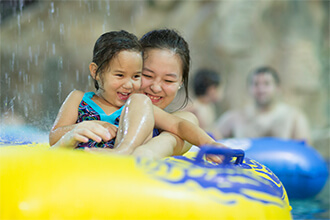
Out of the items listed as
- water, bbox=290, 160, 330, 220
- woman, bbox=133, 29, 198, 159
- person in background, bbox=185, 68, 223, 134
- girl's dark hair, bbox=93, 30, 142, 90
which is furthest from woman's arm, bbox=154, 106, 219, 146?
person in background, bbox=185, 68, 223, 134

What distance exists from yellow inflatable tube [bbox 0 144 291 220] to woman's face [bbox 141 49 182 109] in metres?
0.74

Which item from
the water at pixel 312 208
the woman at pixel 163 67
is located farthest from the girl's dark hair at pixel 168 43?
the water at pixel 312 208

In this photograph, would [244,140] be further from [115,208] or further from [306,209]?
[115,208]

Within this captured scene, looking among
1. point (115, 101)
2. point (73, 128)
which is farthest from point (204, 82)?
point (73, 128)

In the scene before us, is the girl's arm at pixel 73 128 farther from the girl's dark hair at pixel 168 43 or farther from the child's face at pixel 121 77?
the girl's dark hair at pixel 168 43

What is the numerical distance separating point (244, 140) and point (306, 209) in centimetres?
83

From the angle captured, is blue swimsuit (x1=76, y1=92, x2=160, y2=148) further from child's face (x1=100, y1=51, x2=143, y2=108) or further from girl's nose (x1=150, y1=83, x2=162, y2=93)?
girl's nose (x1=150, y1=83, x2=162, y2=93)

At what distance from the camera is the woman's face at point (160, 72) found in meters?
2.03

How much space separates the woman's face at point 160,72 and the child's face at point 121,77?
0.29ft

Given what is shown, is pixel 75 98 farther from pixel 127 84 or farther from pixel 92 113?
pixel 127 84

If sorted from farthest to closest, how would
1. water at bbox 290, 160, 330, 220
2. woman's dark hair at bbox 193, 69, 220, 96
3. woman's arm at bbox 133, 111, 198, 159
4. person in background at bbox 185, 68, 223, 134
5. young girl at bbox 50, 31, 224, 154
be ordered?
woman's dark hair at bbox 193, 69, 220, 96, person in background at bbox 185, 68, 223, 134, water at bbox 290, 160, 330, 220, young girl at bbox 50, 31, 224, 154, woman's arm at bbox 133, 111, 198, 159

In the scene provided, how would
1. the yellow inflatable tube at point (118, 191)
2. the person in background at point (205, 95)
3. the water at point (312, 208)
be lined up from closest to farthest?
1. the yellow inflatable tube at point (118, 191)
2. the water at point (312, 208)
3. the person in background at point (205, 95)

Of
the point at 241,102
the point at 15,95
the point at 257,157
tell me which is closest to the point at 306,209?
the point at 257,157

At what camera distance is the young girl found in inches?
67.4
